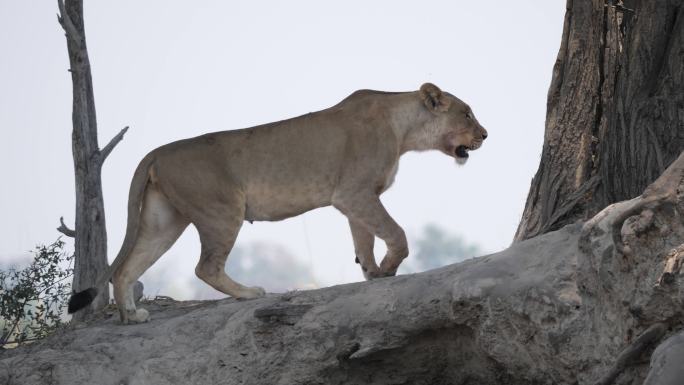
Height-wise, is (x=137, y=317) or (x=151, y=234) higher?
(x=151, y=234)

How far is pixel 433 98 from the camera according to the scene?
8359 millimetres

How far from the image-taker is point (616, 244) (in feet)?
15.8

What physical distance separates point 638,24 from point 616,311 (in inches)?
114

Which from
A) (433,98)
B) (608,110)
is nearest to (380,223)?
(433,98)

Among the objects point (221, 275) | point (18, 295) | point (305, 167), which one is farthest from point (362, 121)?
point (18, 295)

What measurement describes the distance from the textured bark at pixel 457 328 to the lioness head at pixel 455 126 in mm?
2207

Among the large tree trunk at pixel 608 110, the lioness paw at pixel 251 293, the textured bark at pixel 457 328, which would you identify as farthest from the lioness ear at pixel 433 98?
the textured bark at pixel 457 328

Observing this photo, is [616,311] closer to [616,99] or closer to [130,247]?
[616,99]

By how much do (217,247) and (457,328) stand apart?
2.08 m

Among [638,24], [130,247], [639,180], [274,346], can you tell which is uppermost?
[638,24]

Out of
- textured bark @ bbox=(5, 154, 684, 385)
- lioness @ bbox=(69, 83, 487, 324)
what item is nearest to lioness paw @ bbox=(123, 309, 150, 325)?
lioness @ bbox=(69, 83, 487, 324)

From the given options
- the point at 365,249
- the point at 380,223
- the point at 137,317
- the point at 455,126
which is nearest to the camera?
the point at 137,317

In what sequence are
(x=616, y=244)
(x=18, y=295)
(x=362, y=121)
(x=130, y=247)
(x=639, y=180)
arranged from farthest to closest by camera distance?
(x=18, y=295) < (x=362, y=121) < (x=130, y=247) < (x=639, y=180) < (x=616, y=244)

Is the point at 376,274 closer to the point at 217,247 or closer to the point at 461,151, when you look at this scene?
the point at 217,247
